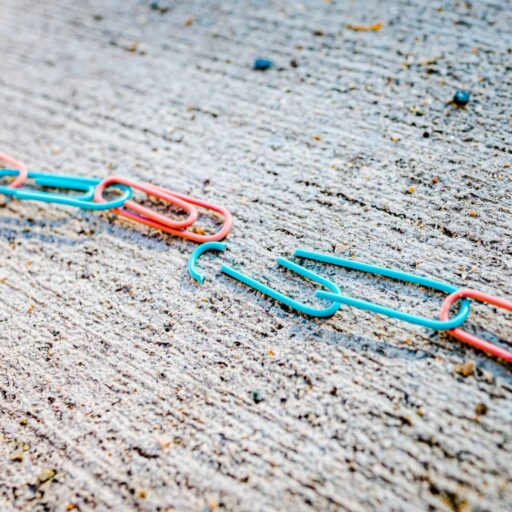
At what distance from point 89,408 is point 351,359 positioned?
2.75ft

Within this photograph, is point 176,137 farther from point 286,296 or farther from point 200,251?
point 286,296

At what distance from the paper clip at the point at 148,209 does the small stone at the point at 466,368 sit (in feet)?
3.43

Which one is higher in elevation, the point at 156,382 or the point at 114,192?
the point at 114,192

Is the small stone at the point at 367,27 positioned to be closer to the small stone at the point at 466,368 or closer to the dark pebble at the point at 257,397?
the small stone at the point at 466,368

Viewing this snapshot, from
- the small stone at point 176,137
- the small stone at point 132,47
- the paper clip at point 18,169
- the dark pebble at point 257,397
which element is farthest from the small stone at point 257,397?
the small stone at point 132,47

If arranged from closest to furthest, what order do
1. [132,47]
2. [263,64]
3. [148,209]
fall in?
[148,209] < [263,64] < [132,47]

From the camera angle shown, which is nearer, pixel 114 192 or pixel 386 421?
pixel 386 421

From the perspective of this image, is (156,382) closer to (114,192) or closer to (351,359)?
(351,359)

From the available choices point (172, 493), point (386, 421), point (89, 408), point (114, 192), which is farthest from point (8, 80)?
point (386, 421)

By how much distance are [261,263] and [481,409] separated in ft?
2.76

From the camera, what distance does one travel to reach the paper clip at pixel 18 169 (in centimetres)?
215

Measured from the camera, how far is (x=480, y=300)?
5.20ft

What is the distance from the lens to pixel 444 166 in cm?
192

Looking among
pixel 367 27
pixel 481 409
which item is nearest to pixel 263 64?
pixel 367 27
